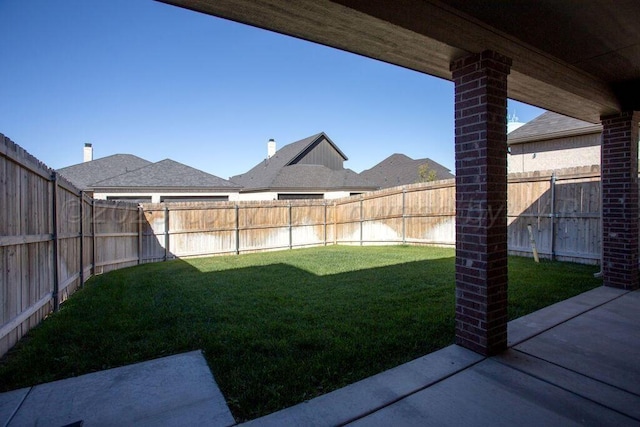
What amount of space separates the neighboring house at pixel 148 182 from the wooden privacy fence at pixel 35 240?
9986 millimetres

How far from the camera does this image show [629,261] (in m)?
5.55

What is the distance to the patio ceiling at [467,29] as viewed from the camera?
2.56m

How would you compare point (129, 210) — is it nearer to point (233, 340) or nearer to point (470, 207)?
point (233, 340)

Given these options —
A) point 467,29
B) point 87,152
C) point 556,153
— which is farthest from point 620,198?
point 87,152

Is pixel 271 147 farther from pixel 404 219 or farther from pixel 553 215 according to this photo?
pixel 553 215

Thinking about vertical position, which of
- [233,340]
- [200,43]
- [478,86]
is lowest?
[233,340]

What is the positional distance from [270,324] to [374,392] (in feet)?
6.50

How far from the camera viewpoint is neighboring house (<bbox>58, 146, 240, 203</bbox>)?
666 inches

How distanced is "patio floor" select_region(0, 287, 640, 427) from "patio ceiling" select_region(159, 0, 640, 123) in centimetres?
296

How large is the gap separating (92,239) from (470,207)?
857cm

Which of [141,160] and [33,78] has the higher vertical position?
[33,78]

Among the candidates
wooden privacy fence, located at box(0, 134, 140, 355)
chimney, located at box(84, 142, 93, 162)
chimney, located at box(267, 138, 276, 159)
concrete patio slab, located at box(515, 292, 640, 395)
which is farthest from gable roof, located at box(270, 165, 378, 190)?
concrete patio slab, located at box(515, 292, 640, 395)

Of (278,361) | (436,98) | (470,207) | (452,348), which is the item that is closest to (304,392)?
(278,361)

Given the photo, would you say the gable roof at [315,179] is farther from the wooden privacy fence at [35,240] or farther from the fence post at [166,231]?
the wooden privacy fence at [35,240]
